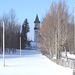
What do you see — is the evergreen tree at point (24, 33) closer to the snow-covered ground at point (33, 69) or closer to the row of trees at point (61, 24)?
the row of trees at point (61, 24)

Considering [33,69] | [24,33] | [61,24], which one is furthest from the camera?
[24,33]

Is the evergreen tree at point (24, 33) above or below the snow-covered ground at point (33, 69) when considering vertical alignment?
above

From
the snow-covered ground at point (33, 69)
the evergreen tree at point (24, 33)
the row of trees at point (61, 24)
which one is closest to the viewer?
the snow-covered ground at point (33, 69)

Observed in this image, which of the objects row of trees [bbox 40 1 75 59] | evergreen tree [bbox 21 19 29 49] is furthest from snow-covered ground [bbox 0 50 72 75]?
evergreen tree [bbox 21 19 29 49]

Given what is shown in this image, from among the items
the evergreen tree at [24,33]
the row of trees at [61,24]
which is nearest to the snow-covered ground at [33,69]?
the row of trees at [61,24]

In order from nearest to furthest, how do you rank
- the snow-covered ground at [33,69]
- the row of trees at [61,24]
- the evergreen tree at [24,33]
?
the snow-covered ground at [33,69] → the row of trees at [61,24] → the evergreen tree at [24,33]

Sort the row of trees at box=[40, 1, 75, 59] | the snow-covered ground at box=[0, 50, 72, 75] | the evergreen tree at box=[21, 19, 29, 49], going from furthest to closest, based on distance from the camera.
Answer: the evergreen tree at box=[21, 19, 29, 49] → the row of trees at box=[40, 1, 75, 59] → the snow-covered ground at box=[0, 50, 72, 75]

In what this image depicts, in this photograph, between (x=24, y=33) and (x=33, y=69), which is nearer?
(x=33, y=69)

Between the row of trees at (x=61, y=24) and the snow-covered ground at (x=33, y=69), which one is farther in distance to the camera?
the row of trees at (x=61, y=24)

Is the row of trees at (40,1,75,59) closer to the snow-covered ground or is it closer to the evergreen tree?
the snow-covered ground

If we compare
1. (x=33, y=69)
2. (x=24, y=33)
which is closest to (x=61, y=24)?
(x=33, y=69)

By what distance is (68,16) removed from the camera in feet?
80.5

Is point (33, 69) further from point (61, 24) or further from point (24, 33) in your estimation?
point (24, 33)

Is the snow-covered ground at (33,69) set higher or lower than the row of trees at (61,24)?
lower
